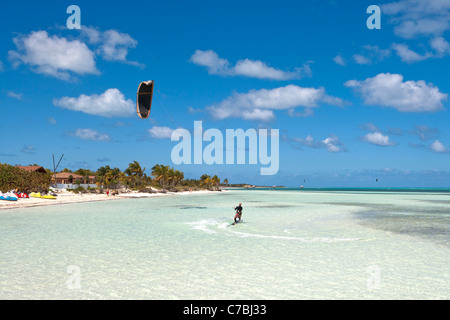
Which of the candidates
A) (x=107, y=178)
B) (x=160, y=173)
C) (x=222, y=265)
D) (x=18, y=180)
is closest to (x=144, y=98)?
(x=222, y=265)

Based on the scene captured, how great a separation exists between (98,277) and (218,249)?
19.1 feet

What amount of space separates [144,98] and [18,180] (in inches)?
1978

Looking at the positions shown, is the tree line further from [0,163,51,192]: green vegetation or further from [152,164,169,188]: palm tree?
[0,163,51,192]: green vegetation

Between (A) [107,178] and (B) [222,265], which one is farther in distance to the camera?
(A) [107,178]

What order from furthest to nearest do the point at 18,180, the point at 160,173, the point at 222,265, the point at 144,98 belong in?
the point at 160,173, the point at 18,180, the point at 144,98, the point at 222,265

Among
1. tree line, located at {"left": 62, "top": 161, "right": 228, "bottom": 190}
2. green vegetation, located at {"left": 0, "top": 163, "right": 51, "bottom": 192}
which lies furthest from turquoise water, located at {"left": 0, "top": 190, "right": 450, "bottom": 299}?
tree line, located at {"left": 62, "top": 161, "right": 228, "bottom": 190}

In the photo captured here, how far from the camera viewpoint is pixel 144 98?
14305 mm

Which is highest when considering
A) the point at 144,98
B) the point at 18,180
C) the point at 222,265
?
the point at 144,98

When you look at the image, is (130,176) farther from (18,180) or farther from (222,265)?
(222,265)

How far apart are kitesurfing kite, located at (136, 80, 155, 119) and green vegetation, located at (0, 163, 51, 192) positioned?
1912 inches

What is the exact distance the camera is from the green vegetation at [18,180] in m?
51.7
